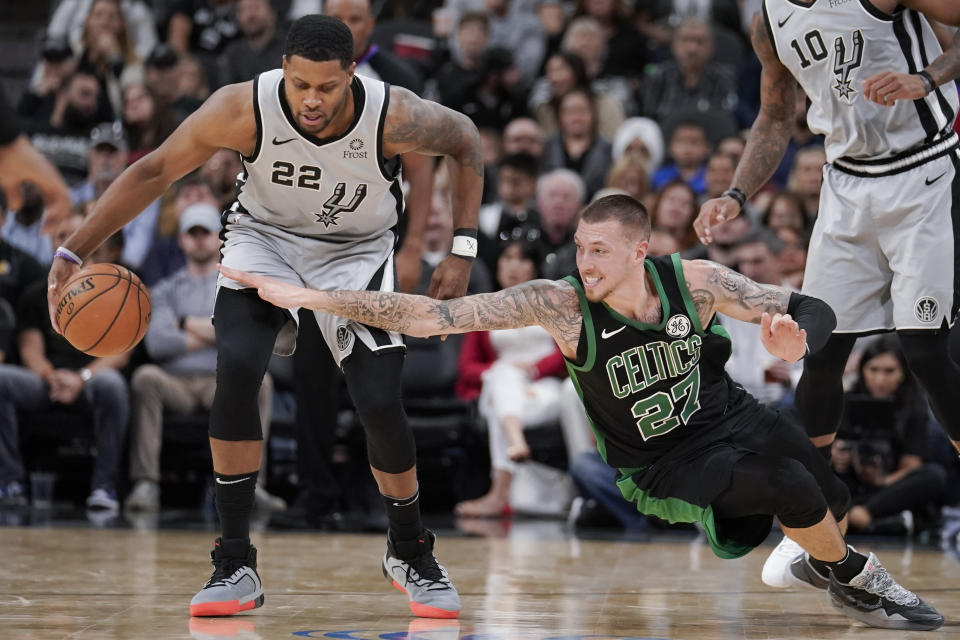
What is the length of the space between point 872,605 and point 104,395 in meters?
5.48

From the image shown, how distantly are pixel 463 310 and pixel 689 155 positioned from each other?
6.07 metres

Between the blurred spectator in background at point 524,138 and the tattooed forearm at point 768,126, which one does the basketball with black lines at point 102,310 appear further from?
the blurred spectator in background at point 524,138

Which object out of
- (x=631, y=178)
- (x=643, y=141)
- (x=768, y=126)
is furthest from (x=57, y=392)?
(x=768, y=126)

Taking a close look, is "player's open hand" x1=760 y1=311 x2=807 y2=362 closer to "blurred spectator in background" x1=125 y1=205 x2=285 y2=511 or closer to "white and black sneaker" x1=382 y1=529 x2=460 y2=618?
"white and black sneaker" x1=382 y1=529 x2=460 y2=618

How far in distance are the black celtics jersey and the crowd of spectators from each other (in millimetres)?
2979

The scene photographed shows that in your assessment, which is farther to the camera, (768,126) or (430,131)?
(768,126)

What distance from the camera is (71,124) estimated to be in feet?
37.7

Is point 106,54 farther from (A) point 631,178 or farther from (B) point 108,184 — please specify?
(A) point 631,178

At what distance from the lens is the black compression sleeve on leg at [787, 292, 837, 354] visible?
4156 mm

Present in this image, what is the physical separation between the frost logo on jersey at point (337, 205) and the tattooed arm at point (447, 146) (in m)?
0.16

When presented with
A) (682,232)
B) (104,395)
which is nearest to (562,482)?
(682,232)

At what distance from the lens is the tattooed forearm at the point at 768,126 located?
5.22 meters

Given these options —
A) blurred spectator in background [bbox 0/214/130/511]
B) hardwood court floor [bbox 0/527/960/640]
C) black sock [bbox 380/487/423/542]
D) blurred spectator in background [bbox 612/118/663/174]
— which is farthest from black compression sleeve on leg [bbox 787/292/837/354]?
blurred spectator in background [bbox 612/118/663/174]

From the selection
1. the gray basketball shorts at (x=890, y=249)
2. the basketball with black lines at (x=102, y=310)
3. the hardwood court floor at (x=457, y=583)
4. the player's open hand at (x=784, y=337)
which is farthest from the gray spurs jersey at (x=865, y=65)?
A: the basketball with black lines at (x=102, y=310)
